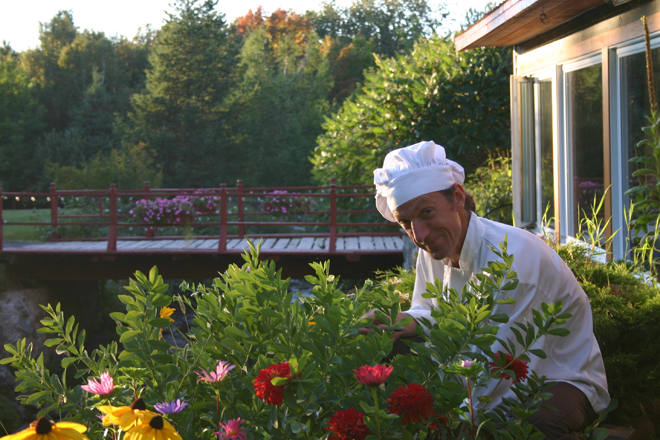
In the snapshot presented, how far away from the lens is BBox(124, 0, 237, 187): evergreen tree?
27047 millimetres

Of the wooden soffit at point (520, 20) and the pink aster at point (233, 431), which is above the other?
the wooden soffit at point (520, 20)

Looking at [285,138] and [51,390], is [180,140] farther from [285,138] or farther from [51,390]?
[51,390]

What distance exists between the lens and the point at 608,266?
11.1ft

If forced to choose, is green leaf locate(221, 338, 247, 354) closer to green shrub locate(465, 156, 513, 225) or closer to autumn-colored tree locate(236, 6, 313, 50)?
green shrub locate(465, 156, 513, 225)

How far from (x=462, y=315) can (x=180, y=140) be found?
1073 inches

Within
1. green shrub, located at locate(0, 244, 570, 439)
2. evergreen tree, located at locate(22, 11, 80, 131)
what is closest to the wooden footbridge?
green shrub, located at locate(0, 244, 570, 439)

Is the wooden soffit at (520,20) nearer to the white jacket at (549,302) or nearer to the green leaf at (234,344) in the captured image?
the white jacket at (549,302)

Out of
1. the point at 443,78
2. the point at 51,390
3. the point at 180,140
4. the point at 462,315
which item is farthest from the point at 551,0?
the point at 180,140

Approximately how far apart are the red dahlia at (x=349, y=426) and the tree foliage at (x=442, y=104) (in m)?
9.03

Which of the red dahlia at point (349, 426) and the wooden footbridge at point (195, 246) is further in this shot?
the wooden footbridge at point (195, 246)

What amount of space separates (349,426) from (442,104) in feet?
31.5

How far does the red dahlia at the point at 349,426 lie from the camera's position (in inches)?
36.4

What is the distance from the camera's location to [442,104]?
10.1 meters

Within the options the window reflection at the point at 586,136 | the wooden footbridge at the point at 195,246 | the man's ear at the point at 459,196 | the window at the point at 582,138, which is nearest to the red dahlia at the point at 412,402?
the man's ear at the point at 459,196
